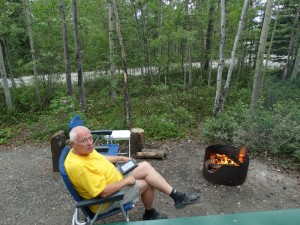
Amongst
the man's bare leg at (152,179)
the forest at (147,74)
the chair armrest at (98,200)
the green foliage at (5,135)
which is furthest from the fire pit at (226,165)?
the green foliage at (5,135)

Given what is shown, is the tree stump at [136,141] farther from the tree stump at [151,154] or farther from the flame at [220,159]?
the flame at [220,159]

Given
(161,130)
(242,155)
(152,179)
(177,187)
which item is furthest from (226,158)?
(161,130)

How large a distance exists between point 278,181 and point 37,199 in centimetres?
354

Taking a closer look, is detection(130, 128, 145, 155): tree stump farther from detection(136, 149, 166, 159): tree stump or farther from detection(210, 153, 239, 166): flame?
detection(210, 153, 239, 166): flame

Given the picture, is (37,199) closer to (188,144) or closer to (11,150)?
(11,150)

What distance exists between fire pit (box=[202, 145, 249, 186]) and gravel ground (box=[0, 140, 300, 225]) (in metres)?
0.12

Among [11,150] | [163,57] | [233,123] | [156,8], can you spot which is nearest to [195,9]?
[156,8]

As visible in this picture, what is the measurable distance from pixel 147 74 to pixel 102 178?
949cm

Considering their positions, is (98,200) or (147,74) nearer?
(98,200)

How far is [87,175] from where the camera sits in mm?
2111

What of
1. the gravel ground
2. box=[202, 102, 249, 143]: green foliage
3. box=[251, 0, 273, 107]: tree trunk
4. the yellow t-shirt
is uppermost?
box=[251, 0, 273, 107]: tree trunk

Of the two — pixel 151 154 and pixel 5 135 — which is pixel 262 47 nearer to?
pixel 151 154

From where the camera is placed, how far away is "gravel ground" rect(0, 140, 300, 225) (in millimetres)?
2916

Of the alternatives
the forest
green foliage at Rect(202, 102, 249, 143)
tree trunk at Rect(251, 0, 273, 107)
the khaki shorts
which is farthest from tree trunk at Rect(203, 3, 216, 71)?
the khaki shorts
